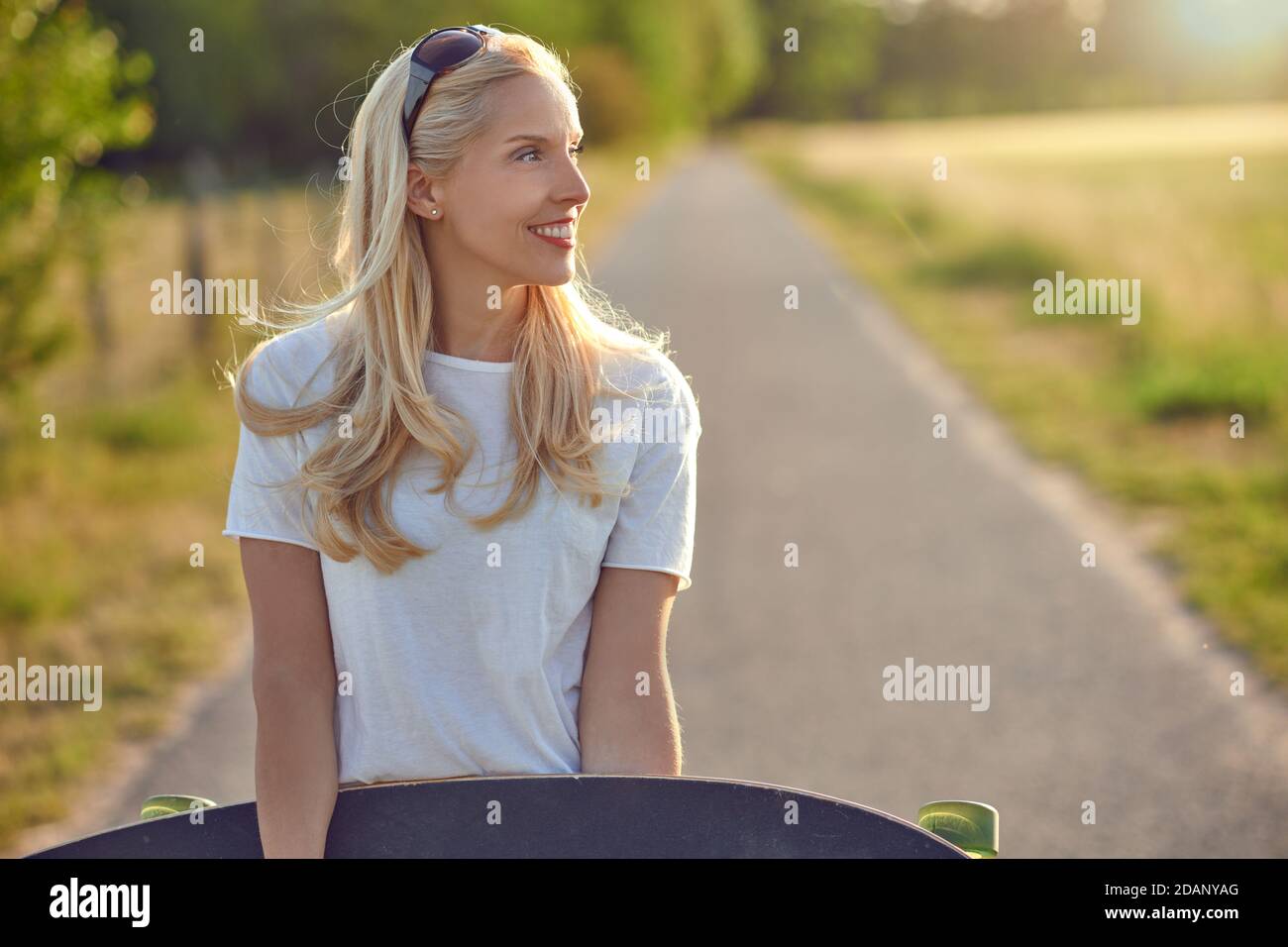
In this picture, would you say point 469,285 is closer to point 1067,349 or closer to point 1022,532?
point 1022,532

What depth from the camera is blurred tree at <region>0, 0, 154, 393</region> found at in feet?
16.2

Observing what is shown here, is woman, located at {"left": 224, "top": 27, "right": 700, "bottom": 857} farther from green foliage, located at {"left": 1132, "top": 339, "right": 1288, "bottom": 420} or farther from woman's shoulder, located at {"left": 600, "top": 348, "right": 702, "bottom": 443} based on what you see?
green foliage, located at {"left": 1132, "top": 339, "right": 1288, "bottom": 420}

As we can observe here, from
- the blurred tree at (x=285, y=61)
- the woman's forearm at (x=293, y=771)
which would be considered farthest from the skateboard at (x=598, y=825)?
the blurred tree at (x=285, y=61)

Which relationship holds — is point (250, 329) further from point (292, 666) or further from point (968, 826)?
point (968, 826)

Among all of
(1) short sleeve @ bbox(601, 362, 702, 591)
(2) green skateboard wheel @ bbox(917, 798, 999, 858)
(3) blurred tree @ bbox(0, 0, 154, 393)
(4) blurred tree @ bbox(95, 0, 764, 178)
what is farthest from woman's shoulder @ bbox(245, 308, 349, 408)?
(4) blurred tree @ bbox(95, 0, 764, 178)

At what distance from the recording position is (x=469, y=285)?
185 cm

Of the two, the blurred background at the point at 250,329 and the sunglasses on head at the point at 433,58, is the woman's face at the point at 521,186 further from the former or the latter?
the blurred background at the point at 250,329

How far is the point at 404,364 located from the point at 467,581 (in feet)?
1.00

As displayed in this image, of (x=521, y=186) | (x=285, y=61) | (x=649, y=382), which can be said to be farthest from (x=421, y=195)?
(x=285, y=61)

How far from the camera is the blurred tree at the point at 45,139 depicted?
195 inches

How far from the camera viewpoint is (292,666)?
67.9 inches

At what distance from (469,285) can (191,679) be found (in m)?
3.26

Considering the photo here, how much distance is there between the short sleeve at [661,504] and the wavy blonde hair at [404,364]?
0.07m
